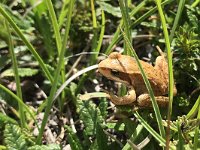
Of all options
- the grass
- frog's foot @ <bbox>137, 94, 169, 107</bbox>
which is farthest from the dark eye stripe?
frog's foot @ <bbox>137, 94, 169, 107</bbox>

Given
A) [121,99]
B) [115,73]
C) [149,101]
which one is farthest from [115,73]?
[149,101]

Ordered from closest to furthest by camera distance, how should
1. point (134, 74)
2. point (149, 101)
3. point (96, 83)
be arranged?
1. point (149, 101)
2. point (134, 74)
3. point (96, 83)

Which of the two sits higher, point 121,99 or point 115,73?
point 115,73

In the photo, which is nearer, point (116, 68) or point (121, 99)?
point (121, 99)

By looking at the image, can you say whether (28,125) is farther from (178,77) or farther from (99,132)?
(178,77)

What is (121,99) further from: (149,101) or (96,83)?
(96,83)

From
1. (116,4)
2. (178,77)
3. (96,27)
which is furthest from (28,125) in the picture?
(116,4)

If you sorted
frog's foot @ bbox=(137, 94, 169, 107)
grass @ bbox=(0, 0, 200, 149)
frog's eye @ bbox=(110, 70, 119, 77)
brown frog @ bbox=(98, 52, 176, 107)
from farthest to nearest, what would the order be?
1. frog's eye @ bbox=(110, 70, 119, 77)
2. brown frog @ bbox=(98, 52, 176, 107)
3. frog's foot @ bbox=(137, 94, 169, 107)
4. grass @ bbox=(0, 0, 200, 149)

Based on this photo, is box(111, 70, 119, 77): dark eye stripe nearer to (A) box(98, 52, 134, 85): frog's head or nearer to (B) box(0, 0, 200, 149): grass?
(A) box(98, 52, 134, 85): frog's head
